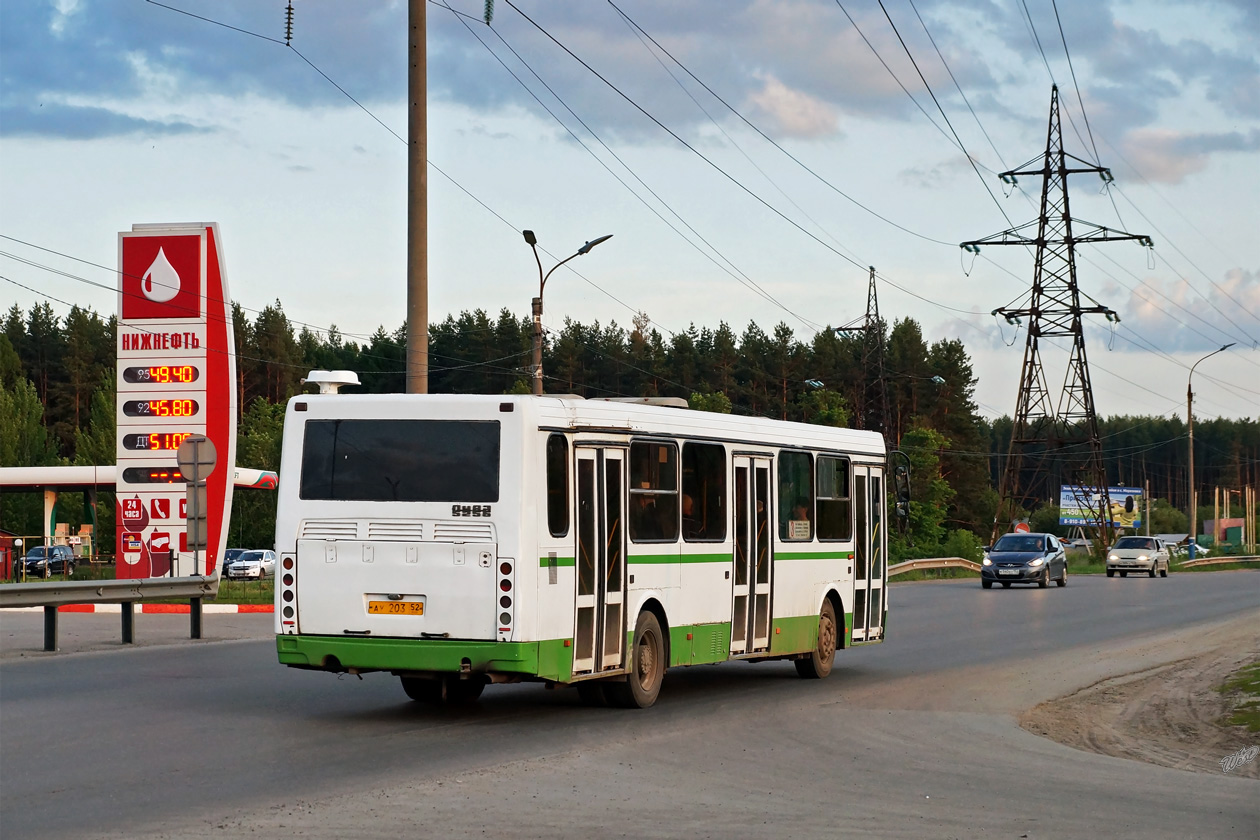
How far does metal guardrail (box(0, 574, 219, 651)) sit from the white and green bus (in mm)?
7092

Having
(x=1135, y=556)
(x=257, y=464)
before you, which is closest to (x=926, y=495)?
A: (x=1135, y=556)

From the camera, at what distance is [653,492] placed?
595 inches

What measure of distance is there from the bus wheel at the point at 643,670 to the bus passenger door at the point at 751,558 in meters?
1.53

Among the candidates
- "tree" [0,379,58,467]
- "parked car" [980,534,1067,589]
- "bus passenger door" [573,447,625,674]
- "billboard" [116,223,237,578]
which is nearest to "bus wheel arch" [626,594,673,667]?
"bus passenger door" [573,447,625,674]

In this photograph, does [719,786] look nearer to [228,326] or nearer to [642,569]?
[642,569]

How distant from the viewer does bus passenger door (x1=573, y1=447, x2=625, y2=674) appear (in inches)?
549

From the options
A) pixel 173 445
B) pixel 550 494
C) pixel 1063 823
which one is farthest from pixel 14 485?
pixel 1063 823

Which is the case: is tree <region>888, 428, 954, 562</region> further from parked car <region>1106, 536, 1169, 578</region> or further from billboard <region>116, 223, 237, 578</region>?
billboard <region>116, 223, 237, 578</region>

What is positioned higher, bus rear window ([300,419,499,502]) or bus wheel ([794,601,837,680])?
bus rear window ([300,419,499,502])

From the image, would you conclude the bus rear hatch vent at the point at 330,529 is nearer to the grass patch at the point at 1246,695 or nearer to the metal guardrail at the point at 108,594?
the metal guardrail at the point at 108,594

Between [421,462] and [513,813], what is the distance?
5055 millimetres

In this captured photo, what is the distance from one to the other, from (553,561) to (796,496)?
5019 millimetres

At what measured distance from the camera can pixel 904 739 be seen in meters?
13.0

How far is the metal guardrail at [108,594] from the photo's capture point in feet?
64.9
